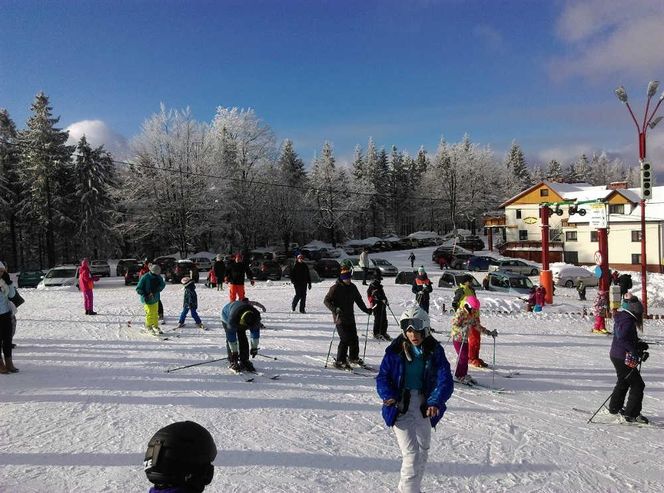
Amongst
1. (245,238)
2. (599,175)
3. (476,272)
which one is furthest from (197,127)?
(599,175)

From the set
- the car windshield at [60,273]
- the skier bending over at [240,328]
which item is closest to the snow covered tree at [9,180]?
the car windshield at [60,273]

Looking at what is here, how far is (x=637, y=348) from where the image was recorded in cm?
629

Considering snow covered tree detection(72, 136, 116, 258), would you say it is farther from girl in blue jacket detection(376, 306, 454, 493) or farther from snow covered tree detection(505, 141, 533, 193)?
snow covered tree detection(505, 141, 533, 193)

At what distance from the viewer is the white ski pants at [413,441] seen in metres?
3.93

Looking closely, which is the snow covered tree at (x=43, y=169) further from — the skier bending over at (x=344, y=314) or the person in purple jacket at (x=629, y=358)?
the person in purple jacket at (x=629, y=358)

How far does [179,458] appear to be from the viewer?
6.16 feet

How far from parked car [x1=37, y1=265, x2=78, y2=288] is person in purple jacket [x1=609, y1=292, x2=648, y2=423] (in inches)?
956

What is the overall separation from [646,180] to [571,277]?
18.4 meters

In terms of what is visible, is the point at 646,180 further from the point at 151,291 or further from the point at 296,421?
the point at 151,291

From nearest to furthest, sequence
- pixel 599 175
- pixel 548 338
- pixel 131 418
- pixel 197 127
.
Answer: pixel 131 418 → pixel 548 338 → pixel 197 127 → pixel 599 175

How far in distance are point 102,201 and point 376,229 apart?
145 ft

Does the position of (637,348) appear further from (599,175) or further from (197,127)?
(599,175)

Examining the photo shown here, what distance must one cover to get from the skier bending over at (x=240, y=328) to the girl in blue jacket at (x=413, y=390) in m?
3.96

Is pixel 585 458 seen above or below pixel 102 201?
below
